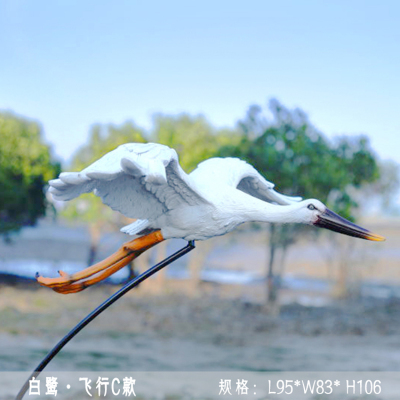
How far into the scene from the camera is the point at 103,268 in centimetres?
200

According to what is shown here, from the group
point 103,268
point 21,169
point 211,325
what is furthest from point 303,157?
point 103,268

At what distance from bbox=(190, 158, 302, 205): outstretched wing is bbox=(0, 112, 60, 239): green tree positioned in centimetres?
525

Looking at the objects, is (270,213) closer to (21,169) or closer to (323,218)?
(323,218)

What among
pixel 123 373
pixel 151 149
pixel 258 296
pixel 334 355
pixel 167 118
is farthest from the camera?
pixel 258 296

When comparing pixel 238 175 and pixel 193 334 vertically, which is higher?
pixel 193 334

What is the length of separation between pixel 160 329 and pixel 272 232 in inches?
71.8

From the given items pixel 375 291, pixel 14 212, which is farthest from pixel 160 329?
pixel 375 291

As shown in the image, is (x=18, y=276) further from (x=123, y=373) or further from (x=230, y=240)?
(x=123, y=373)

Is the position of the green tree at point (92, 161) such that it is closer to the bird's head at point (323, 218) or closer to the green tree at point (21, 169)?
the green tree at point (21, 169)

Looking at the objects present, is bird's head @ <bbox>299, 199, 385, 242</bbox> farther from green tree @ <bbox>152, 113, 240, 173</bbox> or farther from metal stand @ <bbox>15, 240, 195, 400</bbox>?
green tree @ <bbox>152, 113, 240, 173</bbox>

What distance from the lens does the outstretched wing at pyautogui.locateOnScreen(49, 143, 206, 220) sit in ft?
5.16

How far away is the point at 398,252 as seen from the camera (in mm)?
9688

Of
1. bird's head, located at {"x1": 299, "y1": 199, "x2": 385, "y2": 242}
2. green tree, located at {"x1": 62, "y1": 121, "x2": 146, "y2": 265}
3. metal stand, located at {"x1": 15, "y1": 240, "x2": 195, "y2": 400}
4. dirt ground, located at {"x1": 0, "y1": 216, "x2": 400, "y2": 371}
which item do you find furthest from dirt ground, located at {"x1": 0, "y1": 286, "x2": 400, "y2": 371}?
bird's head, located at {"x1": 299, "y1": 199, "x2": 385, "y2": 242}

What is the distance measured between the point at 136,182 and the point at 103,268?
370mm
